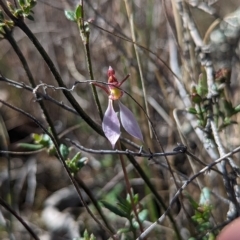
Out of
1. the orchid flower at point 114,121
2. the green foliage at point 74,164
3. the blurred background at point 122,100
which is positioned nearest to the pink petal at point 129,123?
the orchid flower at point 114,121

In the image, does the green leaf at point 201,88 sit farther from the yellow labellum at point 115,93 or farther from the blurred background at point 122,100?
the yellow labellum at point 115,93

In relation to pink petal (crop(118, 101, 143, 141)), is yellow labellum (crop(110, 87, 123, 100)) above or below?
above

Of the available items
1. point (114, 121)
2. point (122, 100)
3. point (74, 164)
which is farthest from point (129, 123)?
point (122, 100)

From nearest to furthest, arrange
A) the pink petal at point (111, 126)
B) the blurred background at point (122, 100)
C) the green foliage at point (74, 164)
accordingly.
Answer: the pink petal at point (111, 126) → the green foliage at point (74, 164) → the blurred background at point (122, 100)

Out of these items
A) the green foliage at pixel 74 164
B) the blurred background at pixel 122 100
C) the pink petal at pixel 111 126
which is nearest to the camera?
the pink petal at pixel 111 126

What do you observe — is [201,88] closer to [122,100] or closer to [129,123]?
[129,123]

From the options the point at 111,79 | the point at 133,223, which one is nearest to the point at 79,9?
the point at 111,79

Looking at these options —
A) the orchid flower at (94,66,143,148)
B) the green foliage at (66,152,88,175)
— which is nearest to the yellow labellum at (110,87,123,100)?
the orchid flower at (94,66,143,148)

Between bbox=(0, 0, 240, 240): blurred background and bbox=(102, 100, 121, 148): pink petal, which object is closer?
bbox=(102, 100, 121, 148): pink petal

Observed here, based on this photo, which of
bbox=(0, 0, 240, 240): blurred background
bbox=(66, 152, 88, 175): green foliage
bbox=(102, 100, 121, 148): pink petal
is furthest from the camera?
bbox=(0, 0, 240, 240): blurred background

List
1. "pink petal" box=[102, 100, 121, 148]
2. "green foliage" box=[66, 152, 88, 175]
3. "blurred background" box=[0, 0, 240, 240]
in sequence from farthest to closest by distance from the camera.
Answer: "blurred background" box=[0, 0, 240, 240]
"green foliage" box=[66, 152, 88, 175]
"pink petal" box=[102, 100, 121, 148]

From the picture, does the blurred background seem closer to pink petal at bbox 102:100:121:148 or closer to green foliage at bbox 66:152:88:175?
green foliage at bbox 66:152:88:175

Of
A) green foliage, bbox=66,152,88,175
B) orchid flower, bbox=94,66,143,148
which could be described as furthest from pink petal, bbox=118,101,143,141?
green foliage, bbox=66,152,88,175
